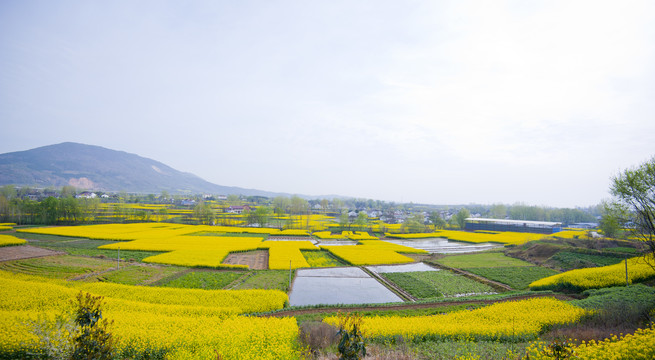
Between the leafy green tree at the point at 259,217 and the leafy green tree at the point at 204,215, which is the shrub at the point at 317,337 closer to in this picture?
the leafy green tree at the point at 259,217

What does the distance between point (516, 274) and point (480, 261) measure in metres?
6.94

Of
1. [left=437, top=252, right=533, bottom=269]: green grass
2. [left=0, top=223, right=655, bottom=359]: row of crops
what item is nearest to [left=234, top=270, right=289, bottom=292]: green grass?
[left=0, top=223, right=655, bottom=359]: row of crops

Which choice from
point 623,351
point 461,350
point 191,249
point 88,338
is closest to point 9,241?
point 191,249

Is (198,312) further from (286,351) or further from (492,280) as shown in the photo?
(492,280)

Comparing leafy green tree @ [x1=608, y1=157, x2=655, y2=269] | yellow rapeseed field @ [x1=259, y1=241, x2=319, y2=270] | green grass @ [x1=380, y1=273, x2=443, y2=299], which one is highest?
leafy green tree @ [x1=608, y1=157, x2=655, y2=269]

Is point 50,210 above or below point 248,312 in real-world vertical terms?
above

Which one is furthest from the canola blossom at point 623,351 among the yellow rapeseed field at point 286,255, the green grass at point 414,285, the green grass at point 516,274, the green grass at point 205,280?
the green grass at point 205,280

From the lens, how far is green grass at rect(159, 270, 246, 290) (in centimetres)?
2245

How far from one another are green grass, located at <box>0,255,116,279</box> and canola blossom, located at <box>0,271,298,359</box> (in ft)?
6.83

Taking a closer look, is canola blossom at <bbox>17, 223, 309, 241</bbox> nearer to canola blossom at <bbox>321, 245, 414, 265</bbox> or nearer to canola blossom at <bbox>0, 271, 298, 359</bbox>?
canola blossom at <bbox>321, 245, 414, 265</bbox>

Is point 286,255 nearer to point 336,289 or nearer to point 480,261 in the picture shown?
point 336,289

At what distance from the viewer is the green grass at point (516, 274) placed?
25.6 meters

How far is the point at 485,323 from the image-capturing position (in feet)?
47.6

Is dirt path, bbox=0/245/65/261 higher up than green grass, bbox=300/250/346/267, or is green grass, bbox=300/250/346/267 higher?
dirt path, bbox=0/245/65/261
